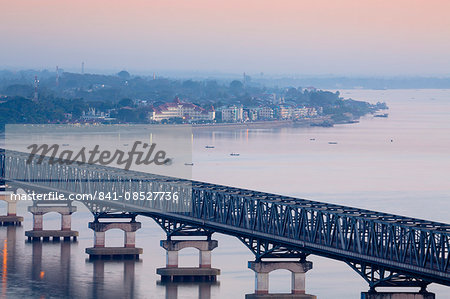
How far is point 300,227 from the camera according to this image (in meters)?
49.2

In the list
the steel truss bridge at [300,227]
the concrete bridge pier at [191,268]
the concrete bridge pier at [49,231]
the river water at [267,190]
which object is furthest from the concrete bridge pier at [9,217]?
the concrete bridge pier at [191,268]

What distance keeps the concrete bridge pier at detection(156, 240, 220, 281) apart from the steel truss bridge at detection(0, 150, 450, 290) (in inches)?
23.7

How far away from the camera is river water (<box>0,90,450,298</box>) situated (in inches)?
2168

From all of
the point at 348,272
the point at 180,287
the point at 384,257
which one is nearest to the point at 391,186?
the point at 348,272

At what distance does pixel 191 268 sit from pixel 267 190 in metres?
44.2

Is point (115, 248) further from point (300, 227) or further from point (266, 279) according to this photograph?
point (300, 227)

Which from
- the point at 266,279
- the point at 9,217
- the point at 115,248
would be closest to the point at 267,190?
the point at 9,217

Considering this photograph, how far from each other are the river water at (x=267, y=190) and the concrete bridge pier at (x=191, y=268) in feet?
1.92

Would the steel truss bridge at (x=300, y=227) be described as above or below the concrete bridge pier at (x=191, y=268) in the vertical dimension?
above

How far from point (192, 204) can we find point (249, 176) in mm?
58824

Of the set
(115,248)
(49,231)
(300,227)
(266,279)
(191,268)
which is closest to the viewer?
(300,227)

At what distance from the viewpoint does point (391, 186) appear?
356 ft

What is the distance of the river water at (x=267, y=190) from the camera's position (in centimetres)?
5506

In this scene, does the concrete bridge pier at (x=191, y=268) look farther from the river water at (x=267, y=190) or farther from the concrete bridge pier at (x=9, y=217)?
the concrete bridge pier at (x=9, y=217)
